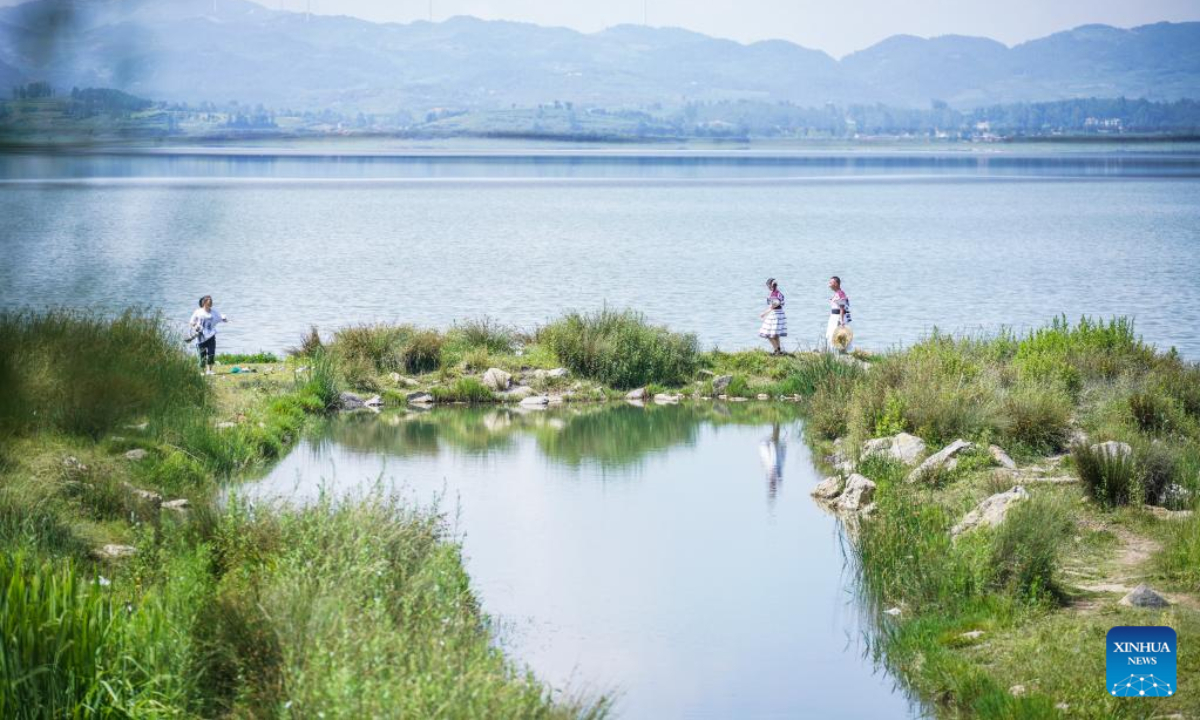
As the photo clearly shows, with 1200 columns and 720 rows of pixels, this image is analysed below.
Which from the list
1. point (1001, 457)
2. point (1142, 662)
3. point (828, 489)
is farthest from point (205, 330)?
point (1142, 662)

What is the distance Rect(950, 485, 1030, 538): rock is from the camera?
1508cm

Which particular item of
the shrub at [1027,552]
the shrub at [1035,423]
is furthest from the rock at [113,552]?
the shrub at [1035,423]

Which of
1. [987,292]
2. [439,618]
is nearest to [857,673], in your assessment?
[439,618]

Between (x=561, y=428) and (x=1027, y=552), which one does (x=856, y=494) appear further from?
(x=561, y=428)

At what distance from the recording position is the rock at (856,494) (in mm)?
19062

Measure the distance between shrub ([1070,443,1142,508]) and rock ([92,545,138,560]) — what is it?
11.5 meters

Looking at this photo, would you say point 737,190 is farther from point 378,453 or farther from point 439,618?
point 439,618

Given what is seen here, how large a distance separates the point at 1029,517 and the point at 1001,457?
5.78 m

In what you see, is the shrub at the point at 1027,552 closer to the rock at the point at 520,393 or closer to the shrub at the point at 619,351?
the rock at the point at 520,393

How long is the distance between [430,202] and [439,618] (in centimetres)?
12867

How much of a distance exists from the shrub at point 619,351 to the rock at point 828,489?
31.2 feet

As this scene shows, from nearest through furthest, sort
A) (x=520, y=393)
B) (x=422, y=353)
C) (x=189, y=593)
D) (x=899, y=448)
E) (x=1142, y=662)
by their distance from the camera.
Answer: (x=189, y=593)
(x=1142, y=662)
(x=899, y=448)
(x=520, y=393)
(x=422, y=353)

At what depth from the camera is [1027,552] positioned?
13.5 meters

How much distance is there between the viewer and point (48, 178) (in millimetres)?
3424
